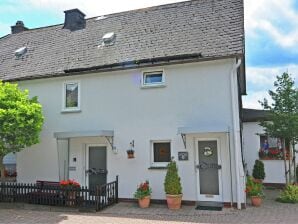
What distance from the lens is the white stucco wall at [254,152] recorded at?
1664 cm

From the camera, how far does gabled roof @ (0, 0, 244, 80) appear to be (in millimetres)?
11844

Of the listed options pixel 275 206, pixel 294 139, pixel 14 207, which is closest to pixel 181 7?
pixel 294 139

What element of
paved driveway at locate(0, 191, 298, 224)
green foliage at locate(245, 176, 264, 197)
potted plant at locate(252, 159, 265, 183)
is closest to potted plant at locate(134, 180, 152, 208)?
paved driveway at locate(0, 191, 298, 224)

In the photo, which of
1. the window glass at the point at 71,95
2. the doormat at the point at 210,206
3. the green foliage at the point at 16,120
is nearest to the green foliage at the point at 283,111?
the doormat at the point at 210,206

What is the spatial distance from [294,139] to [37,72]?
11.9 m

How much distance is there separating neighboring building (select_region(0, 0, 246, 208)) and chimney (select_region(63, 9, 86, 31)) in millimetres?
2152

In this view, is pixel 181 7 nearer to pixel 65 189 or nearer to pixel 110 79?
pixel 110 79

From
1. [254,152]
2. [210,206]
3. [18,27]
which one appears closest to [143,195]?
[210,206]

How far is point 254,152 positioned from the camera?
17.3 m

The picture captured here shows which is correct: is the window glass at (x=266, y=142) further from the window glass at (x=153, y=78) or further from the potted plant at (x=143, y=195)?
the potted plant at (x=143, y=195)

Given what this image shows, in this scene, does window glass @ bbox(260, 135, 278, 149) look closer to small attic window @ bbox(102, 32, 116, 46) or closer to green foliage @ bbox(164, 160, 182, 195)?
green foliage @ bbox(164, 160, 182, 195)

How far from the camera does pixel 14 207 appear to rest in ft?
36.8

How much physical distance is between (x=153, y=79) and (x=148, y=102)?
960 millimetres

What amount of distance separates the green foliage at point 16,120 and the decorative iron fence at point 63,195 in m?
1.74
